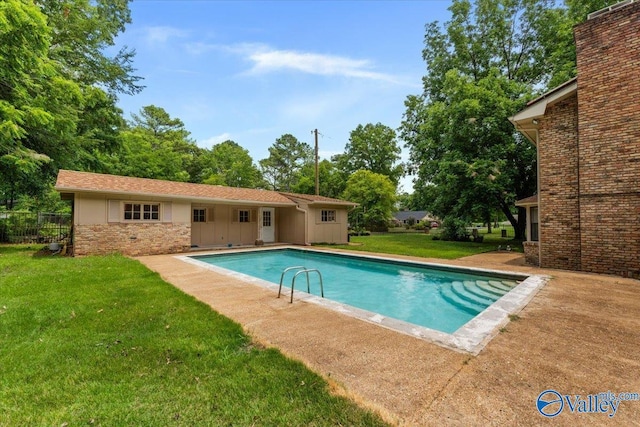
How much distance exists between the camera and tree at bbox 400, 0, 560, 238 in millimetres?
15531

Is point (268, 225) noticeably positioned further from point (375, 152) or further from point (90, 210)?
point (375, 152)

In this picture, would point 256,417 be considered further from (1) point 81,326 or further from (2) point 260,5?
(2) point 260,5

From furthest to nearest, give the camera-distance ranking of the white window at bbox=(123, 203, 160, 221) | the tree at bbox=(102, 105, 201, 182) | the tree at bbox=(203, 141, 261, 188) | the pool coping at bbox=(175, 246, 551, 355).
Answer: the tree at bbox=(203, 141, 261, 188)
the tree at bbox=(102, 105, 201, 182)
the white window at bbox=(123, 203, 160, 221)
the pool coping at bbox=(175, 246, 551, 355)

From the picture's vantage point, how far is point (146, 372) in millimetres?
2557

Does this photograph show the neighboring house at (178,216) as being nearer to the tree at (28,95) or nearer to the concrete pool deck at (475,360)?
the tree at (28,95)

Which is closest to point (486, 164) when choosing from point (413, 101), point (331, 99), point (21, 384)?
point (331, 99)

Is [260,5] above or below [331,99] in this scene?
above

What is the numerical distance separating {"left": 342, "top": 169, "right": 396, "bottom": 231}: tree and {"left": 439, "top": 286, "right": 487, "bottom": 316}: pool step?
2215 cm

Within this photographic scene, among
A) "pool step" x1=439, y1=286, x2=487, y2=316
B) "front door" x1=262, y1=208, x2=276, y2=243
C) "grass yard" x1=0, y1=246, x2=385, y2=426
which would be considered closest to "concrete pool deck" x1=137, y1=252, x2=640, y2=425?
"grass yard" x1=0, y1=246, x2=385, y2=426

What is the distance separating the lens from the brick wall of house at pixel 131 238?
388 inches

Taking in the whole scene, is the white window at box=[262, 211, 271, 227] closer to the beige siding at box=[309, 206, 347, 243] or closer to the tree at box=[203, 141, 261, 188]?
the beige siding at box=[309, 206, 347, 243]

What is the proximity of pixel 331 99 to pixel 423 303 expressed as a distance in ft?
45.1

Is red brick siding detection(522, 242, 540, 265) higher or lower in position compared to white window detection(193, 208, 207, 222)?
lower

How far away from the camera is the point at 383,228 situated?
1259 inches
